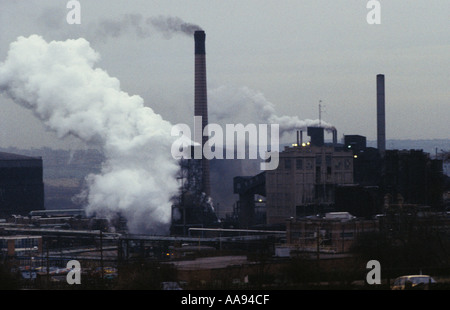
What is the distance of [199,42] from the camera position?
85625mm

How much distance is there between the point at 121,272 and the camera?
43656mm

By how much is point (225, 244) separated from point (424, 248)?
17.3 meters

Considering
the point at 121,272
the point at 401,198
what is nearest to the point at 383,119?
the point at 401,198

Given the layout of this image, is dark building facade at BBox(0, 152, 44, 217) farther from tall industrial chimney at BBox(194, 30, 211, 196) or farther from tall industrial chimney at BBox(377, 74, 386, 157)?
tall industrial chimney at BBox(377, 74, 386, 157)

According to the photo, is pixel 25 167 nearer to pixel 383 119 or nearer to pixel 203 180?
pixel 203 180

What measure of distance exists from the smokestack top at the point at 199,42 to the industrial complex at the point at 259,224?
0.08 meters

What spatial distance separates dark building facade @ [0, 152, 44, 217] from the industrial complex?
0.10 meters

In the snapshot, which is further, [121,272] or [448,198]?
[448,198]

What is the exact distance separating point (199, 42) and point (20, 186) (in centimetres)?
2151

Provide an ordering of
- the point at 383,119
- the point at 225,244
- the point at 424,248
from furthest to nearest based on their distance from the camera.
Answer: the point at 383,119 → the point at 225,244 → the point at 424,248
